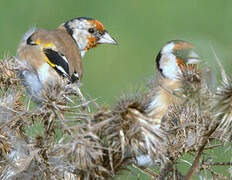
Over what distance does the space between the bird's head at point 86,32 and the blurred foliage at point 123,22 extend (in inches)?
38.9

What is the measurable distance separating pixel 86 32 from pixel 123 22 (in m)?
2.19

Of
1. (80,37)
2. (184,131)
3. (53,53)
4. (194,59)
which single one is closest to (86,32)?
(80,37)

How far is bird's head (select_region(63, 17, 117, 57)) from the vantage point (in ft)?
10.8

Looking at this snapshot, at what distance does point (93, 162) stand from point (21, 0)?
4331 millimetres

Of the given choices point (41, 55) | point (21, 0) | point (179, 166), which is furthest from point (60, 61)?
point (21, 0)

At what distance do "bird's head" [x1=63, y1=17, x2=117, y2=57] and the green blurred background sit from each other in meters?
0.96

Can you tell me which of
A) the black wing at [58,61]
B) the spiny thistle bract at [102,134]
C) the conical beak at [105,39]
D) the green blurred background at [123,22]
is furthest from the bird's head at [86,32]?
the spiny thistle bract at [102,134]

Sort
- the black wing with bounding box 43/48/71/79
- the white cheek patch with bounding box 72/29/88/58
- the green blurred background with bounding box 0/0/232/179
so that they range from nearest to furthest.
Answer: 1. the black wing with bounding box 43/48/71/79
2. the white cheek patch with bounding box 72/29/88/58
3. the green blurred background with bounding box 0/0/232/179

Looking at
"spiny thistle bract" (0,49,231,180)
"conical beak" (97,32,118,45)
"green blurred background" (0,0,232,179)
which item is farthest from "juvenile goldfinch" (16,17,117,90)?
"green blurred background" (0,0,232,179)

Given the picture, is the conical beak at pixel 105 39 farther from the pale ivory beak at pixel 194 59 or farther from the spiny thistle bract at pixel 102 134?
the pale ivory beak at pixel 194 59

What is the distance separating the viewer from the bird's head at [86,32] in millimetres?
Answer: 3289

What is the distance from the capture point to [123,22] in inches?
215

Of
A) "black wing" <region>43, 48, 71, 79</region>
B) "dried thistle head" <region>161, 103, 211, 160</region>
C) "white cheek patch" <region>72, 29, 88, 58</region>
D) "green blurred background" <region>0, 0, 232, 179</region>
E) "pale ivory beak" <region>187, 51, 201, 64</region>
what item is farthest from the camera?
"green blurred background" <region>0, 0, 232, 179</region>

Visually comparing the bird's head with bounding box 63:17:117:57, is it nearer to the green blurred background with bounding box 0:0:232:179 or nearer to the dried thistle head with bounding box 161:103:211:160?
the green blurred background with bounding box 0:0:232:179
